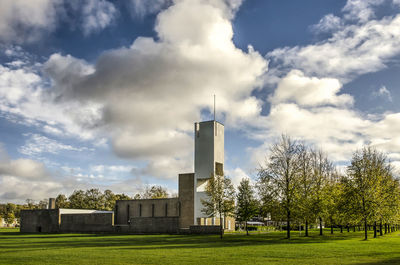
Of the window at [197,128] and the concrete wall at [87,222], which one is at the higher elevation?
the window at [197,128]

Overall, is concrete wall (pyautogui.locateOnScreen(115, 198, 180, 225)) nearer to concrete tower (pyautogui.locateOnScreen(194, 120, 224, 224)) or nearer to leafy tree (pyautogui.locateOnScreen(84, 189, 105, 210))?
concrete tower (pyautogui.locateOnScreen(194, 120, 224, 224))

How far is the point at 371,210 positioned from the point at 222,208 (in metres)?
16.9

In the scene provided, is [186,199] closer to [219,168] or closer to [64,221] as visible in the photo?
[219,168]

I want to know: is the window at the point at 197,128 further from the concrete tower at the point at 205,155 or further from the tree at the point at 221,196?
the tree at the point at 221,196

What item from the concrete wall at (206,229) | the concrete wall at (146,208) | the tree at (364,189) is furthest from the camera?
the concrete wall at (146,208)

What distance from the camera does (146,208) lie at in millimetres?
77125

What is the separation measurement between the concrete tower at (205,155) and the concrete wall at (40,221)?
3123cm

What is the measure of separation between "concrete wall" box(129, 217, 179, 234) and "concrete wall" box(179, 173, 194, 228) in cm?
574

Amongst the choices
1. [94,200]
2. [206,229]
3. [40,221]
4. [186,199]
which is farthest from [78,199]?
[206,229]

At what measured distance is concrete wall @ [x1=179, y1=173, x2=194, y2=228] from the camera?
65938 millimetres

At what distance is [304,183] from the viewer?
145 ft

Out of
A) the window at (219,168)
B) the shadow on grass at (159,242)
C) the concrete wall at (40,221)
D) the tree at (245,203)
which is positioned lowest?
the concrete wall at (40,221)

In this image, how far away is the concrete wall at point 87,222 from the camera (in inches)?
2665

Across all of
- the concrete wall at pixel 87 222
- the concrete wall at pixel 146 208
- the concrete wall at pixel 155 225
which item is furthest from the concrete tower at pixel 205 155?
the concrete wall at pixel 87 222
